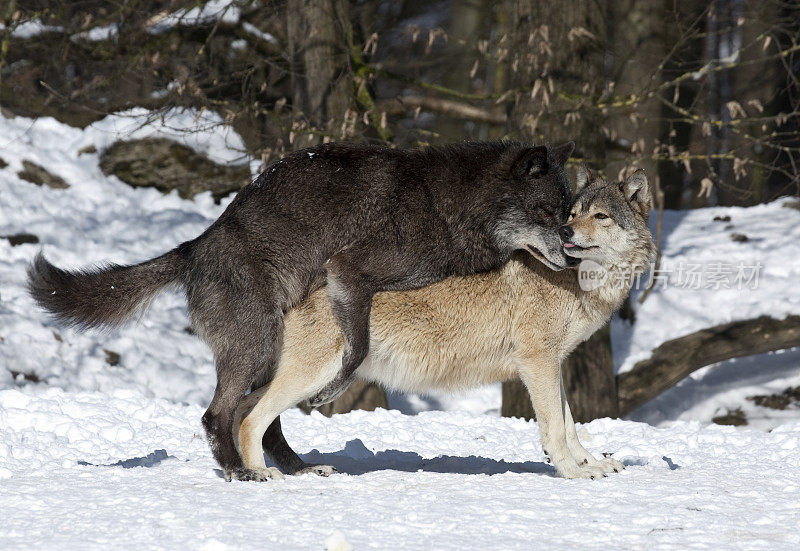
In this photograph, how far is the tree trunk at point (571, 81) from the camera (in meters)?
8.62

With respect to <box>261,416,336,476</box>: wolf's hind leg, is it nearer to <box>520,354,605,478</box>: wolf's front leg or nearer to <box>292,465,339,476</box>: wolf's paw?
<box>292,465,339,476</box>: wolf's paw

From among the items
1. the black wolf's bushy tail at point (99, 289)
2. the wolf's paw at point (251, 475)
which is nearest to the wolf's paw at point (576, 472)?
the wolf's paw at point (251, 475)

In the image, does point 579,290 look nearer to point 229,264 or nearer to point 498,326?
point 498,326

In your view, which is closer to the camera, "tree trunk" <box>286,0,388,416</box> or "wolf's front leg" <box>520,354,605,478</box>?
"wolf's front leg" <box>520,354,605,478</box>

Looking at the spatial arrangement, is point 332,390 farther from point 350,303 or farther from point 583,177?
point 583,177

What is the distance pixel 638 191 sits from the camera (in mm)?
6137

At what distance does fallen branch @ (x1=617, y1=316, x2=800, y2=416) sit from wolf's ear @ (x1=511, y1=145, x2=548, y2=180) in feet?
13.6

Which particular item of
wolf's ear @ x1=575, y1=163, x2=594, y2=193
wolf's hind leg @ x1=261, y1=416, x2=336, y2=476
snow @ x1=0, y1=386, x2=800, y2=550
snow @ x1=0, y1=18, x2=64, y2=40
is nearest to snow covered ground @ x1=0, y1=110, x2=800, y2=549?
snow @ x1=0, y1=386, x2=800, y2=550

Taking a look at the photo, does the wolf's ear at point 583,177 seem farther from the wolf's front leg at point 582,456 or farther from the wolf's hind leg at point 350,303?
the wolf's hind leg at point 350,303

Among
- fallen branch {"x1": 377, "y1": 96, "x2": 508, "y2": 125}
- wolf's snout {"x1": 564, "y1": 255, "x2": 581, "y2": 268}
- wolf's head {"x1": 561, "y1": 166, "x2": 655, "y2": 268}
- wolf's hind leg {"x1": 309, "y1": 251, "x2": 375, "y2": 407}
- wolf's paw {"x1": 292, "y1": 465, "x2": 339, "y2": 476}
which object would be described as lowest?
wolf's paw {"x1": 292, "y1": 465, "x2": 339, "y2": 476}

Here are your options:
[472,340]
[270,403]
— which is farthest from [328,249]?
[472,340]

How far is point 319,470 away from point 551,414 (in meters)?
1.58

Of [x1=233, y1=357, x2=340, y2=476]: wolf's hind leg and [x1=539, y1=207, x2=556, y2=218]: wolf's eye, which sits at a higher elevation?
[x1=539, y1=207, x2=556, y2=218]: wolf's eye

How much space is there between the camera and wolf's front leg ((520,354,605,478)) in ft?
18.6
